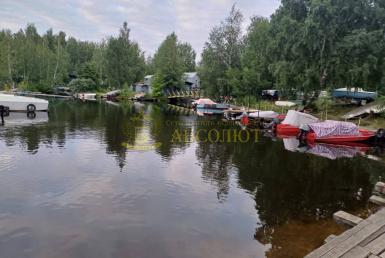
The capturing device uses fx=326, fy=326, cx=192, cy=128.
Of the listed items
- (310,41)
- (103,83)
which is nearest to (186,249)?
(310,41)

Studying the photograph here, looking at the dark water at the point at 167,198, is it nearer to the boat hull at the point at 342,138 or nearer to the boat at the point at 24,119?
the boat hull at the point at 342,138

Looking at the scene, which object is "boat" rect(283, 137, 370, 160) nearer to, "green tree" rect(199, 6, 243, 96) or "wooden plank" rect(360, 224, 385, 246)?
"wooden plank" rect(360, 224, 385, 246)

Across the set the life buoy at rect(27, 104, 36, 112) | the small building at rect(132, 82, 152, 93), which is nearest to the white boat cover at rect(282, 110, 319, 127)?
the life buoy at rect(27, 104, 36, 112)

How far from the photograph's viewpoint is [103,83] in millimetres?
96000

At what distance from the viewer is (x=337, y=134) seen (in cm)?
2619

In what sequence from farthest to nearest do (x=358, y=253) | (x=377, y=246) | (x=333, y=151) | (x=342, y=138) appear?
(x=342, y=138) < (x=333, y=151) < (x=377, y=246) < (x=358, y=253)

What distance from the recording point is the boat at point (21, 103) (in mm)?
39344

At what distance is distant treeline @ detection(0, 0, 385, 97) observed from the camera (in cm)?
3528

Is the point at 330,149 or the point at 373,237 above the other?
the point at 330,149

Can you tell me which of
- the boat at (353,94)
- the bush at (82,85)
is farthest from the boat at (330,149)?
the bush at (82,85)

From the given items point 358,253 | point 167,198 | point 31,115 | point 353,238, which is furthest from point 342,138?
point 31,115

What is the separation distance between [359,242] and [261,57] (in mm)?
47131

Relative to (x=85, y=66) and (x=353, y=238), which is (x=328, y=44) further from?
(x=85, y=66)

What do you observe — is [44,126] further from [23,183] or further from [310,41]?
[310,41]
